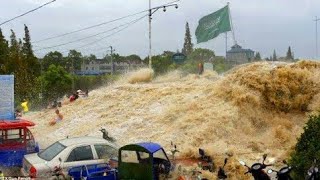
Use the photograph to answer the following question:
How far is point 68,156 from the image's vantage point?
1167 cm

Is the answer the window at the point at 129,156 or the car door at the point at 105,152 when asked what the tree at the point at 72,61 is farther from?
the window at the point at 129,156

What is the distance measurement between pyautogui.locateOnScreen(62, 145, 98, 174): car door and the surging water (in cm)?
394

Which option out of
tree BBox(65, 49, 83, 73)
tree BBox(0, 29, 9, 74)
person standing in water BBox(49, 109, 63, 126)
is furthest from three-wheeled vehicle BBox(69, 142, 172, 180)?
tree BBox(65, 49, 83, 73)

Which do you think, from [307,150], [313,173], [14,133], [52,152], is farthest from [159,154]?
[14,133]

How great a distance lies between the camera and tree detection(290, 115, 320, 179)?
8031mm

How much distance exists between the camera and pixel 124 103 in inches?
936

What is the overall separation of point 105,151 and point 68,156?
3.18 ft

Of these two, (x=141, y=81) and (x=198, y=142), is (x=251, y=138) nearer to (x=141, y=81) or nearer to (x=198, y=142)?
(x=198, y=142)

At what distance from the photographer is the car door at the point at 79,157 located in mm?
11578

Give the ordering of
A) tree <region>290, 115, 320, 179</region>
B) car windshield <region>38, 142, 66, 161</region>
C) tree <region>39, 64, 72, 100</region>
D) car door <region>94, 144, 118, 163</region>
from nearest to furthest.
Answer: tree <region>290, 115, 320, 179</region> → car windshield <region>38, 142, 66, 161</region> → car door <region>94, 144, 118, 163</region> → tree <region>39, 64, 72, 100</region>

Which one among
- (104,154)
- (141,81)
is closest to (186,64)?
(141,81)

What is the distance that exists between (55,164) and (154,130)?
816cm

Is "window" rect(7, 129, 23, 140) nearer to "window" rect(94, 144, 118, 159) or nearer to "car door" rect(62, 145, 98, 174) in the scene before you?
"car door" rect(62, 145, 98, 174)

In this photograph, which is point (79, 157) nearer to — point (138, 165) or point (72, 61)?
point (138, 165)
